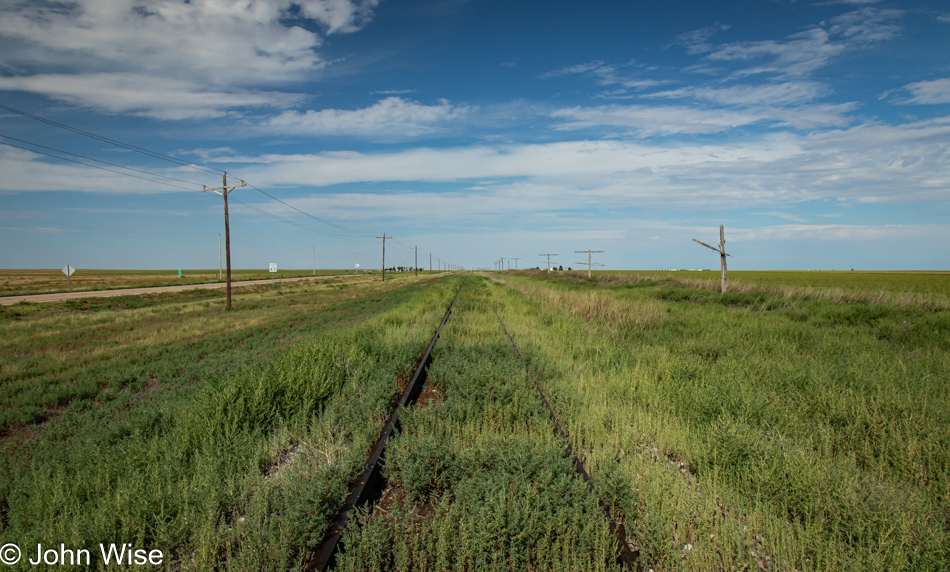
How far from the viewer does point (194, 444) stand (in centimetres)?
461

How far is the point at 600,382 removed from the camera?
6516 millimetres

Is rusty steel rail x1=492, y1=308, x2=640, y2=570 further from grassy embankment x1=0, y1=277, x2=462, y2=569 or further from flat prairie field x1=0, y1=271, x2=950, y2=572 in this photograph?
grassy embankment x1=0, y1=277, x2=462, y2=569

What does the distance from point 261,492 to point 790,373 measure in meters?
7.22

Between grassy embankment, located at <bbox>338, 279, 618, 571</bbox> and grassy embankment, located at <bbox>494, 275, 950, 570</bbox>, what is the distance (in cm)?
35

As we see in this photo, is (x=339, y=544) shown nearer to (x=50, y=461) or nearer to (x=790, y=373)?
(x=50, y=461)

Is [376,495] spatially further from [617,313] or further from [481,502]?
[617,313]

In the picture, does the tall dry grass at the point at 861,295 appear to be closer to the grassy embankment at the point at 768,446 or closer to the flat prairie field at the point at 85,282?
the grassy embankment at the point at 768,446

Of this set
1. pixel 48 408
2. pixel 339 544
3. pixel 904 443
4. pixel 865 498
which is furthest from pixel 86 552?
pixel 904 443

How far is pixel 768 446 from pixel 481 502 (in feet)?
8.96

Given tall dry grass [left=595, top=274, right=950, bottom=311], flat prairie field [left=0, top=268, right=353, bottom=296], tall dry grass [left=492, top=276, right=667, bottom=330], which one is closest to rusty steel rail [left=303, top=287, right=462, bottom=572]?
A: tall dry grass [left=492, top=276, right=667, bottom=330]

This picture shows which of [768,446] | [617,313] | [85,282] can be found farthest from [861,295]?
[85,282]

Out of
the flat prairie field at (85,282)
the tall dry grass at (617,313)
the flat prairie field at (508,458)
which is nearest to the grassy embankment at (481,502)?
the flat prairie field at (508,458)

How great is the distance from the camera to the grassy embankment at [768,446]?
2.80m

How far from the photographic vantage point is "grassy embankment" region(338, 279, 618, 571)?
2684 millimetres
